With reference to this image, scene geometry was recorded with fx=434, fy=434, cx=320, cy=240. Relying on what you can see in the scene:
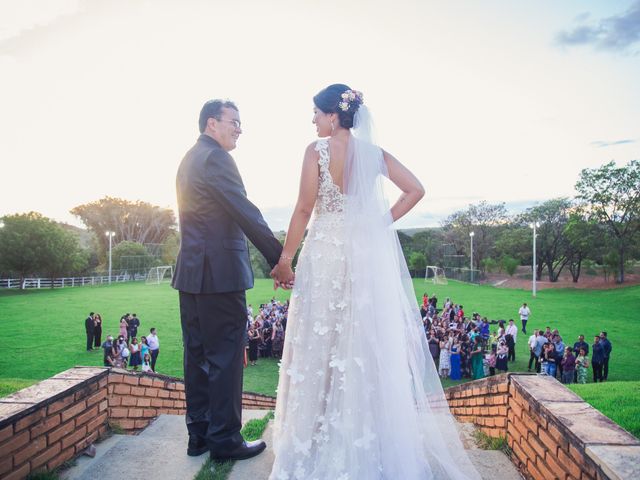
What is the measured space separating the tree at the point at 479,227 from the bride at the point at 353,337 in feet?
201

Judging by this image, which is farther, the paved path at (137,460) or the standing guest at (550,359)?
the standing guest at (550,359)

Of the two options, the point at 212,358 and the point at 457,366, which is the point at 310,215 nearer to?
the point at 212,358

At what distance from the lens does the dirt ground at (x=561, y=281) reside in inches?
1604

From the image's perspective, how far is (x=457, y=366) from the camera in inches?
542

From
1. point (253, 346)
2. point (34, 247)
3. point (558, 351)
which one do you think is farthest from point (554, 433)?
point (34, 247)

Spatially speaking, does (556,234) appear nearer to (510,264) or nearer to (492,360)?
(510,264)

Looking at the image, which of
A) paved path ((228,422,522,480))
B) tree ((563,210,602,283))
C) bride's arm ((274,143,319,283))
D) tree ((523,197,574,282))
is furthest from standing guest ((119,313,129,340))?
tree ((523,197,574,282))

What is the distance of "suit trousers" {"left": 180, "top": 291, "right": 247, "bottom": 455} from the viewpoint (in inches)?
110

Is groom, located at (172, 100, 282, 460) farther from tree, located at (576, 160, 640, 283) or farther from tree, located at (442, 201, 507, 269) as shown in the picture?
tree, located at (442, 201, 507, 269)

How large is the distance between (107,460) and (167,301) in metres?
31.2

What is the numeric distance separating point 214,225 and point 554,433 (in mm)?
2341

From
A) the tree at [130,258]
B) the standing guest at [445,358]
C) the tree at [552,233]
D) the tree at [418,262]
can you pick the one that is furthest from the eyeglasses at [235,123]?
the tree at [418,262]

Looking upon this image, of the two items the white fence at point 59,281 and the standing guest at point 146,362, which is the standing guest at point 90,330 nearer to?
→ the standing guest at point 146,362

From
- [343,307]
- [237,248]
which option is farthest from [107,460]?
[343,307]
